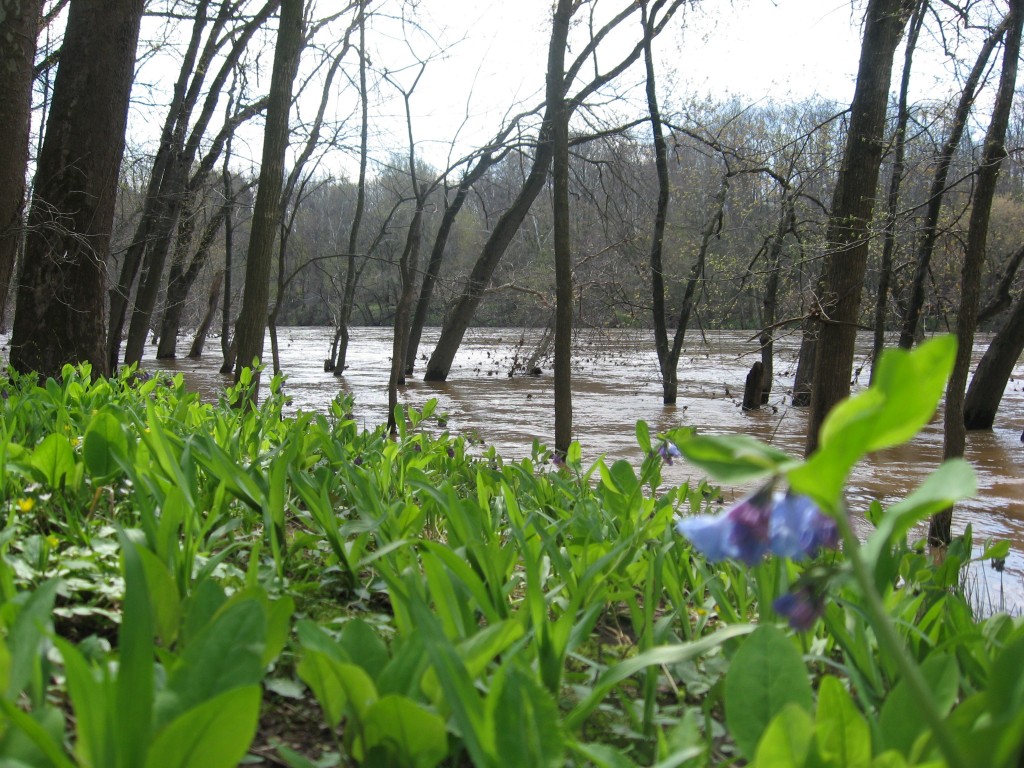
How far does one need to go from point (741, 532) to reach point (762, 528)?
2 centimetres

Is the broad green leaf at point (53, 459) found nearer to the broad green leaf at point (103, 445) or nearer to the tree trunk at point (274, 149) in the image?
the broad green leaf at point (103, 445)

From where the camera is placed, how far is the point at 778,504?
2.89 ft

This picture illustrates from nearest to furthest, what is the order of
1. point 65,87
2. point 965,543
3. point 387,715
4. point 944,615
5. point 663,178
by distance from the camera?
1. point 387,715
2. point 944,615
3. point 965,543
4. point 65,87
5. point 663,178

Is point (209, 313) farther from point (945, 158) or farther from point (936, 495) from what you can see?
point (936, 495)

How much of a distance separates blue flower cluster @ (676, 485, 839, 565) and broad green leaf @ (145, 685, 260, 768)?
49 cm

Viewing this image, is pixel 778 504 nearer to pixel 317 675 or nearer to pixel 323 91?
pixel 317 675

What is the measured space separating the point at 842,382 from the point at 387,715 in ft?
20.8

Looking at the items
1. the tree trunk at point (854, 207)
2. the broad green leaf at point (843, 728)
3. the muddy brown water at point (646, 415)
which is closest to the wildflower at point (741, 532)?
the broad green leaf at point (843, 728)

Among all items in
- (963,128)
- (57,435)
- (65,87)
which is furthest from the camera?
(963,128)

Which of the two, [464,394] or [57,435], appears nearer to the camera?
[57,435]

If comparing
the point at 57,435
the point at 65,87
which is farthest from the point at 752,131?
the point at 57,435

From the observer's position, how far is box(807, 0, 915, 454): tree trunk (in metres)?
6.58

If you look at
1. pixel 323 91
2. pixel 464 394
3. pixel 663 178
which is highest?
pixel 323 91

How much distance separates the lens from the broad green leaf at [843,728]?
1.02 metres
